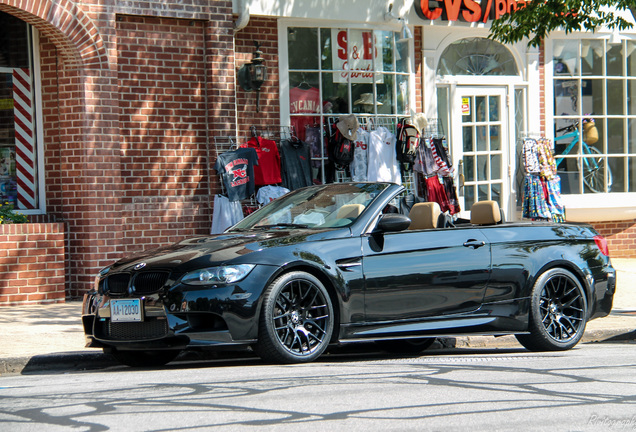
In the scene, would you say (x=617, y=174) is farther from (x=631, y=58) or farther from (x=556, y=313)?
(x=556, y=313)

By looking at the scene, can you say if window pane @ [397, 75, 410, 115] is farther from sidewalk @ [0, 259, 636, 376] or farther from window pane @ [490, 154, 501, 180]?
sidewalk @ [0, 259, 636, 376]

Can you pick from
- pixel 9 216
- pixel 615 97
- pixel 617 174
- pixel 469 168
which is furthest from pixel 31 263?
pixel 615 97

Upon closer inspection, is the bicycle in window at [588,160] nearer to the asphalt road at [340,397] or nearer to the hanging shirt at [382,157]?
the hanging shirt at [382,157]

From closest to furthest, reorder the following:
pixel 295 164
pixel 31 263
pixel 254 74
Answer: pixel 31 263 → pixel 254 74 → pixel 295 164

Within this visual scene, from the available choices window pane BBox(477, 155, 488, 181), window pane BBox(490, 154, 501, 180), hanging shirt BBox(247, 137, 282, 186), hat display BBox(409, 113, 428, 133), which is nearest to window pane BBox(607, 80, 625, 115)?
window pane BBox(490, 154, 501, 180)

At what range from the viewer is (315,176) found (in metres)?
14.3

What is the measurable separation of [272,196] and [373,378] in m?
7.05

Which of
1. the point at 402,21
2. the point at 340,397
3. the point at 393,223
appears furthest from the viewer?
the point at 402,21

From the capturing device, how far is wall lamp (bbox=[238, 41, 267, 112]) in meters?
13.5

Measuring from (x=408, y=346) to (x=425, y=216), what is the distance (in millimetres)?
1357

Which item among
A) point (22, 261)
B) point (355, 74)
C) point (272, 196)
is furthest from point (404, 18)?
point (22, 261)

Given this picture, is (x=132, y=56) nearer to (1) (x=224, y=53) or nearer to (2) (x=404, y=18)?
(1) (x=224, y=53)

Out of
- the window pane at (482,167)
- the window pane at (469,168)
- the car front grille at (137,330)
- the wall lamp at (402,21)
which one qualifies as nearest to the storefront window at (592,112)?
the window pane at (482,167)

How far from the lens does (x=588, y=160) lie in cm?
1681
